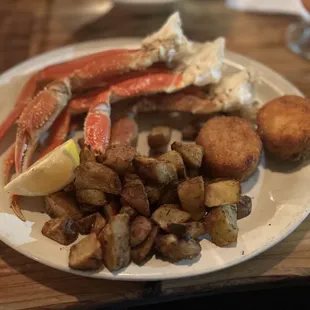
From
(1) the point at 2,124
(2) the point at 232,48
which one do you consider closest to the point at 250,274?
(1) the point at 2,124

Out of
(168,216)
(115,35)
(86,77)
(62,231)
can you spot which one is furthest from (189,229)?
(115,35)

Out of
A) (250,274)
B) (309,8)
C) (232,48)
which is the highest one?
(309,8)

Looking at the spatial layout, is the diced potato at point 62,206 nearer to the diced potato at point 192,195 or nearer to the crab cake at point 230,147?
the diced potato at point 192,195

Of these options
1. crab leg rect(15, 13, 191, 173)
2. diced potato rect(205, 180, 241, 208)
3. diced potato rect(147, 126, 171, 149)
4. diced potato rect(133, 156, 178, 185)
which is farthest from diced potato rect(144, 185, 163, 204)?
crab leg rect(15, 13, 191, 173)

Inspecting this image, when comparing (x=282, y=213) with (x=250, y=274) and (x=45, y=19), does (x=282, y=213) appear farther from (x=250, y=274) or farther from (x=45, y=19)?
(x=45, y=19)

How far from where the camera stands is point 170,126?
148cm

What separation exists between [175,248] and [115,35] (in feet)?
4.02

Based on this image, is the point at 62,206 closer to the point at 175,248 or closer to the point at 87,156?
the point at 87,156

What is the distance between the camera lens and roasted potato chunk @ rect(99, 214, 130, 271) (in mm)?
993

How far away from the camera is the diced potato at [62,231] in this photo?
1073mm

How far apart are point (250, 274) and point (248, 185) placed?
0.87 feet

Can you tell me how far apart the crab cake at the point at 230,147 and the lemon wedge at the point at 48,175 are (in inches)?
14.5

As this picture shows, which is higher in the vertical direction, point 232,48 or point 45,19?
point 45,19

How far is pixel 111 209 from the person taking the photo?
110cm
